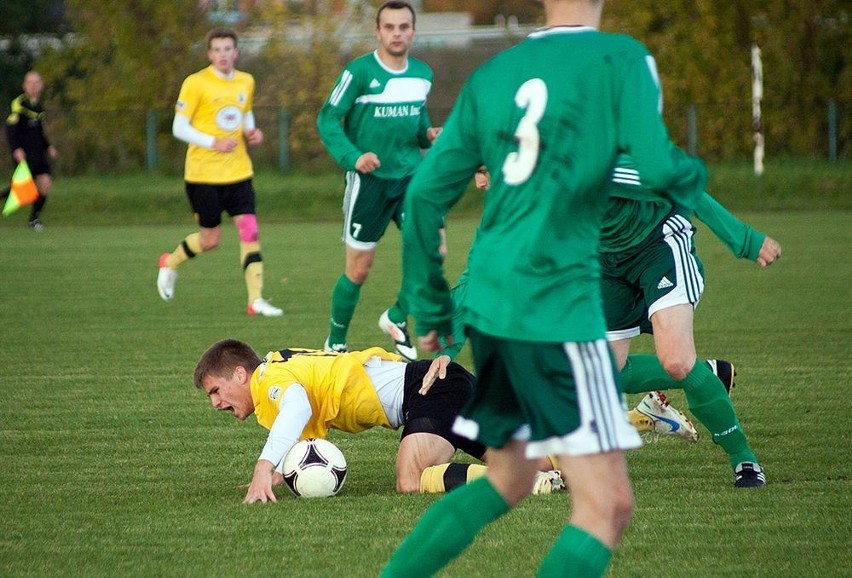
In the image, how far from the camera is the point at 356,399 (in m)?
5.49

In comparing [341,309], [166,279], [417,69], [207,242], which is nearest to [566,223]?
[341,309]

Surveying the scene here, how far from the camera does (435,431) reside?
544 cm

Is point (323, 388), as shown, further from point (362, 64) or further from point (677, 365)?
point (362, 64)

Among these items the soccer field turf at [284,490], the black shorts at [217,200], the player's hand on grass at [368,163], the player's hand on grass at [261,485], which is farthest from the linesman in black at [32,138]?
the player's hand on grass at [261,485]

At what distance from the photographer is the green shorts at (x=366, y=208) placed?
9141 mm

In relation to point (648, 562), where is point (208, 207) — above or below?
below

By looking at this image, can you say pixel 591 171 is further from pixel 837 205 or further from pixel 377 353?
pixel 837 205

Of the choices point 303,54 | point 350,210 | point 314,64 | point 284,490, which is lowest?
point 314,64

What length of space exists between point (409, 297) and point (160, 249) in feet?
47.4

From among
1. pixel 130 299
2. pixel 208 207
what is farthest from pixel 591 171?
pixel 130 299

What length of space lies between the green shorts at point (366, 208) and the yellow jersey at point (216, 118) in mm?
2601

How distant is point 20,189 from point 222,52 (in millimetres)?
6904

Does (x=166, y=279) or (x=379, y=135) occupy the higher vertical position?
(x=379, y=135)

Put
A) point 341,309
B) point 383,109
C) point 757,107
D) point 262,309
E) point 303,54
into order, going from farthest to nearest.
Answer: point 303,54, point 757,107, point 262,309, point 383,109, point 341,309
